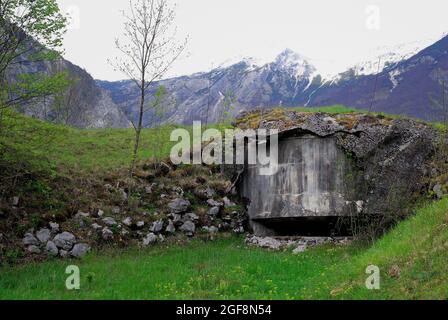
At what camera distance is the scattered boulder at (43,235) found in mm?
17359

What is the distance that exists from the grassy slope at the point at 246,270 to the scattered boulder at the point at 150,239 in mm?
674

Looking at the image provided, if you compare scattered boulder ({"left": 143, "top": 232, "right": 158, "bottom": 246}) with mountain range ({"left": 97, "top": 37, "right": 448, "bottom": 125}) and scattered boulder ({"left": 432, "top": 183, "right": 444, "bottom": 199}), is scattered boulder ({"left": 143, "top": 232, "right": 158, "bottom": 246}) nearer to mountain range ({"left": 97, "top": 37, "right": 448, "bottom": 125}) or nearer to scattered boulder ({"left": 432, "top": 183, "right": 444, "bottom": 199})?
scattered boulder ({"left": 432, "top": 183, "right": 444, "bottom": 199})

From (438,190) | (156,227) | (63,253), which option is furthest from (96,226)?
(438,190)

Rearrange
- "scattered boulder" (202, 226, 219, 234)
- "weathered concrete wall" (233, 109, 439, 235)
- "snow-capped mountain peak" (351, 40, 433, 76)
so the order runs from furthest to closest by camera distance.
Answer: "snow-capped mountain peak" (351, 40, 433, 76) → "scattered boulder" (202, 226, 219, 234) → "weathered concrete wall" (233, 109, 439, 235)

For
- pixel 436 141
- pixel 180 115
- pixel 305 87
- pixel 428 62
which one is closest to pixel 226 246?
pixel 436 141

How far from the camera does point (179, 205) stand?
21438 mm

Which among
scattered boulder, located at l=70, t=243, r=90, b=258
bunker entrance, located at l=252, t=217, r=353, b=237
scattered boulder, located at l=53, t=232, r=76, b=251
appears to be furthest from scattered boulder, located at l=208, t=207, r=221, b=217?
scattered boulder, located at l=53, t=232, r=76, b=251

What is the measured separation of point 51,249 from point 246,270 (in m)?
6.88

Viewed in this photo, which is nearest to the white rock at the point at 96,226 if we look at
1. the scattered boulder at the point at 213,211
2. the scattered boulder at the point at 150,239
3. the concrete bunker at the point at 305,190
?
the scattered boulder at the point at 150,239

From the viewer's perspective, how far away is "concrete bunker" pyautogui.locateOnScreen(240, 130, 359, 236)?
19.2 metres

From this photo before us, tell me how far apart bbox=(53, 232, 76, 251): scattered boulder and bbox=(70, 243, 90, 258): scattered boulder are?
296 mm

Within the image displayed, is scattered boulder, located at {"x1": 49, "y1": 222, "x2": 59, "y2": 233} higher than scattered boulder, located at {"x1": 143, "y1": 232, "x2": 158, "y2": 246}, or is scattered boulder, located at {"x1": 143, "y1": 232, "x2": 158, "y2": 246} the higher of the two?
scattered boulder, located at {"x1": 49, "y1": 222, "x2": 59, "y2": 233}
